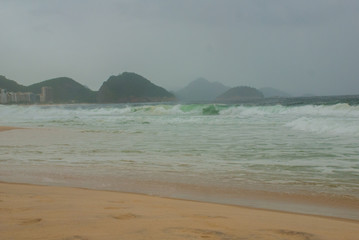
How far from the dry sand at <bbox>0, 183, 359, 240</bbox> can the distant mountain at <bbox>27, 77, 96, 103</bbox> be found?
136 metres

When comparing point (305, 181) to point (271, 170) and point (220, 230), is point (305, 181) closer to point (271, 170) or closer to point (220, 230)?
point (271, 170)

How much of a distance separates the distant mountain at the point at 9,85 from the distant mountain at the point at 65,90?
863 centimetres

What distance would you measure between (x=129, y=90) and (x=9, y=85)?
4307 cm

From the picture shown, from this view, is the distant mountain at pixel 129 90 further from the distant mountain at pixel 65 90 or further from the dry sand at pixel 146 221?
the dry sand at pixel 146 221

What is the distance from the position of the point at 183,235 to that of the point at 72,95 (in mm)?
142644

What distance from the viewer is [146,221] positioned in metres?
2.79

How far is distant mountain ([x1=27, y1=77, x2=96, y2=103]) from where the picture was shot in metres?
136

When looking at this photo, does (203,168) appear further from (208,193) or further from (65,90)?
(65,90)

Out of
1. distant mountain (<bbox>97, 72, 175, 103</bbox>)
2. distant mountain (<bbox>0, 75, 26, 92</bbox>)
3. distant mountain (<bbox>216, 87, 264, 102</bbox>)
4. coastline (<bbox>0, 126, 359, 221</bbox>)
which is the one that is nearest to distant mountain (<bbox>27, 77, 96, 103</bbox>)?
distant mountain (<bbox>97, 72, 175, 103</bbox>)

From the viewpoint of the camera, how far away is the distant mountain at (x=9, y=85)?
120 metres

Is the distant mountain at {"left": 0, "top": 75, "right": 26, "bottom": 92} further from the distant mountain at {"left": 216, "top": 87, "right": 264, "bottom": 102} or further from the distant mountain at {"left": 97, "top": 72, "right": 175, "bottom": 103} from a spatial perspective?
the distant mountain at {"left": 216, "top": 87, "right": 264, "bottom": 102}

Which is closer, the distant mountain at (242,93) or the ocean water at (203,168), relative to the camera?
the ocean water at (203,168)

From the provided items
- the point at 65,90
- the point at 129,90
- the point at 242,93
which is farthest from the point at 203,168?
the point at 242,93

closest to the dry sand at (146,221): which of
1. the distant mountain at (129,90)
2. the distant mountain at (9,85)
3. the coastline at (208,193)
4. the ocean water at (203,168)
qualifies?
the coastline at (208,193)
